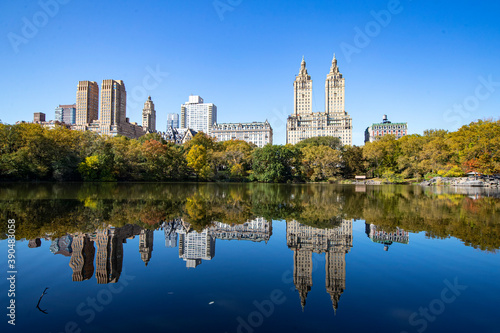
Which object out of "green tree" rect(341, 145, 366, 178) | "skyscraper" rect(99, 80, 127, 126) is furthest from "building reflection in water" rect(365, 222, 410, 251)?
"skyscraper" rect(99, 80, 127, 126)

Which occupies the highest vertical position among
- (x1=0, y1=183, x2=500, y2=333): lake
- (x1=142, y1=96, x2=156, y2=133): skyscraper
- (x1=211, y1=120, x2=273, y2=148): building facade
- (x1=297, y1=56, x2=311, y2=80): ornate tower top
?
(x1=297, y1=56, x2=311, y2=80): ornate tower top

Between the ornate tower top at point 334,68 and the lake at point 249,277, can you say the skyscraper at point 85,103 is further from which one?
the lake at point 249,277

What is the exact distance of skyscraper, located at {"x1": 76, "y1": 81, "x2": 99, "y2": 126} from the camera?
154875 mm

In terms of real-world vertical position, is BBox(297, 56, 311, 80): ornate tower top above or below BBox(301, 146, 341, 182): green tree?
above

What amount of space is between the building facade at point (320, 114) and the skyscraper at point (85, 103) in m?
105

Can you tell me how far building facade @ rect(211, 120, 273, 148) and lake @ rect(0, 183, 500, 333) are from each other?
432ft

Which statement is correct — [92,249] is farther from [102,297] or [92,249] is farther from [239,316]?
[239,316]

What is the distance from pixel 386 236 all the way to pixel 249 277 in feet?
16.9

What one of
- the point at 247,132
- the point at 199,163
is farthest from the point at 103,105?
the point at 199,163

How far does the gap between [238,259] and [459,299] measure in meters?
4.05

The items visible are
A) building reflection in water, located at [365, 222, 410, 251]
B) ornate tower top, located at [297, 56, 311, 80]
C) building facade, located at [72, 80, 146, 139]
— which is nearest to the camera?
building reflection in water, located at [365, 222, 410, 251]

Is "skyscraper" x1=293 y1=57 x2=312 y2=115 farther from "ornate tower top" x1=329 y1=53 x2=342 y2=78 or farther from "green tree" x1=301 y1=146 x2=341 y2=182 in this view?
"green tree" x1=301 y1=146 x2=341 y2=182

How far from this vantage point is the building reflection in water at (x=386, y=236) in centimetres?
820

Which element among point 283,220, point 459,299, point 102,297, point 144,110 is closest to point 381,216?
point 283,220
